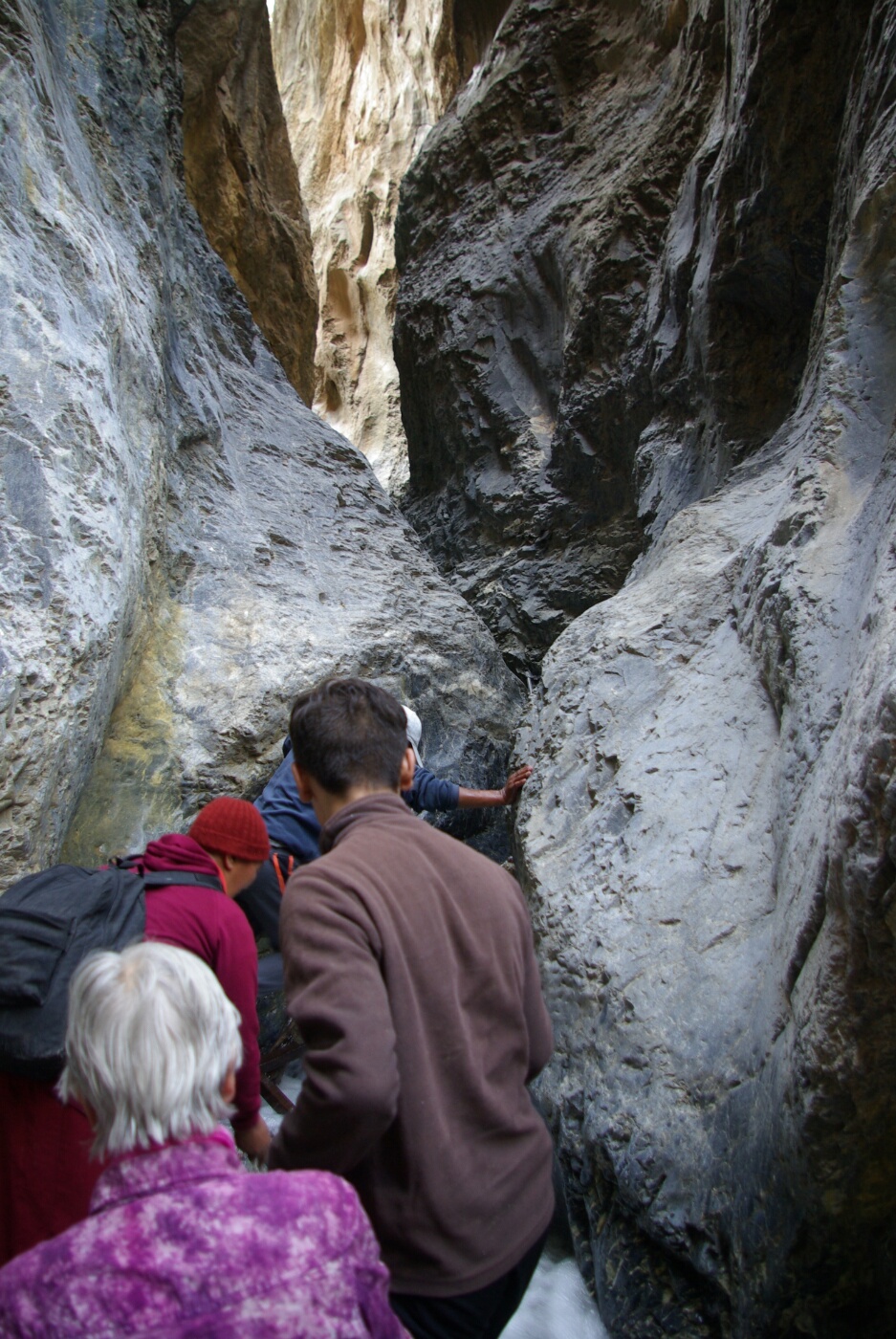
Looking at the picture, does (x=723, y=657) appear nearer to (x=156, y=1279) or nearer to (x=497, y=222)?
(x=156, y=1279)

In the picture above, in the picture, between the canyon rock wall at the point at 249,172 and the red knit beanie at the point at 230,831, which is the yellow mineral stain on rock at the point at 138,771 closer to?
the red knit beanie at the point at 230,831

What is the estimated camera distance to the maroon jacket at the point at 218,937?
1.55 meters

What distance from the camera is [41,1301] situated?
0.87m

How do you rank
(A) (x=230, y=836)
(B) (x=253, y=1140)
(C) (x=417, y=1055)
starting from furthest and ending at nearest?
(A) (x=230, y=836) < (B) (x=253, y=1140) < (C) (x=417, y=1055)

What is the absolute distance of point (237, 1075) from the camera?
1.60m

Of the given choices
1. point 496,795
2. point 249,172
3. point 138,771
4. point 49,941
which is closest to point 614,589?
point 496,795

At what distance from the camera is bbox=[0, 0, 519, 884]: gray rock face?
2.65m

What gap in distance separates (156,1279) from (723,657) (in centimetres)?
271

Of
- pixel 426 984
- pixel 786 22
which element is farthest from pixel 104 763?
pixel 786 22

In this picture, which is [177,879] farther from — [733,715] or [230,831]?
[733,715]

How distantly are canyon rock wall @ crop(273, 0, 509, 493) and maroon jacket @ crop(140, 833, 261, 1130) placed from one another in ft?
42.0

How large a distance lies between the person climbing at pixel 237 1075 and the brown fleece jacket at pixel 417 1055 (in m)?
0.38

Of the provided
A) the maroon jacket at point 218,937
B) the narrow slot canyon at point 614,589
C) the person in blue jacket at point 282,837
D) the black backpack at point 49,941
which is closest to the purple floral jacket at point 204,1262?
the black backpack at point 49,941

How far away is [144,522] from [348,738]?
2.45 m
